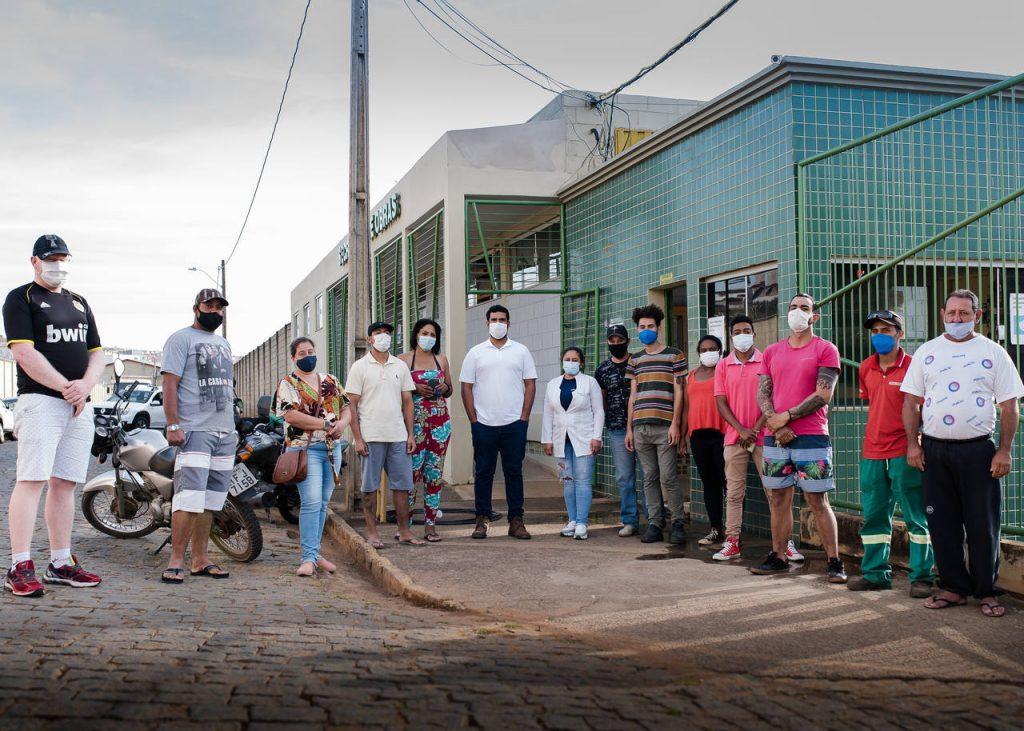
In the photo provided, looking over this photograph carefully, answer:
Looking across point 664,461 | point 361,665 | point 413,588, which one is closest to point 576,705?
point 361,665

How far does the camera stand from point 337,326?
26.1 m

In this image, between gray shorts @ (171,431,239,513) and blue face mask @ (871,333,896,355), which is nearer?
blue face mask @ (871,333,896,355)

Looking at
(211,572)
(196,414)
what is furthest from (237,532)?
(196,414)

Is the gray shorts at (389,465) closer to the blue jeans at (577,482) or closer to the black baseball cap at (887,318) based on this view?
the blue jeans at (577,482)

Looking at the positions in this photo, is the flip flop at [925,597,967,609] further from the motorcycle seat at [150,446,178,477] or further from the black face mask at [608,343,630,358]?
the motorcycle seat at [150,446,178,477]

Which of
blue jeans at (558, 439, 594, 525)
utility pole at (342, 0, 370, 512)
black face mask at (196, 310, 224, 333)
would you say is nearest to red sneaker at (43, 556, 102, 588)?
black face mask at (196, 310, 224, 333)

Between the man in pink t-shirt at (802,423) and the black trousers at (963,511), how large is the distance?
2.88 ft

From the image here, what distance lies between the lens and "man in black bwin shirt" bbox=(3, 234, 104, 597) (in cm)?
613

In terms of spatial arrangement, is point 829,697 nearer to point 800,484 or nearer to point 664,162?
point 800,484

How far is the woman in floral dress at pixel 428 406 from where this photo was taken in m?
9.00

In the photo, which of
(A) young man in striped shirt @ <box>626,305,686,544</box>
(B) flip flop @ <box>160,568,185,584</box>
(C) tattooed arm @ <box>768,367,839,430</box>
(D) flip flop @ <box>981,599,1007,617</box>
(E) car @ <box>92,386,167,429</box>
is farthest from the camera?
(E) car @ <box>92,386,167,429</box>

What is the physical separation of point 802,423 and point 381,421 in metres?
3.44

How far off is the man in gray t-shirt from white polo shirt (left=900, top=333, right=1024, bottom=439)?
4692mm

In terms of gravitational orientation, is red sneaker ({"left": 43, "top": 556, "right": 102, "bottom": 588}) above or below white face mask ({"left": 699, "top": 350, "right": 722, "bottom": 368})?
Answer: below
